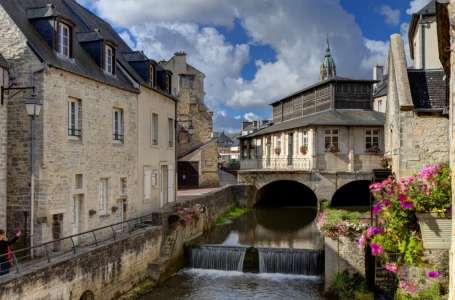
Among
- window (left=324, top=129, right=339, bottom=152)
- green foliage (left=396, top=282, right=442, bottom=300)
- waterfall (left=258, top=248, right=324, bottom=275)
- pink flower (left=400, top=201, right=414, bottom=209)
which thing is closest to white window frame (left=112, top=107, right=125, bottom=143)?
waterfall (left=258, top=248, right=324, bottom=275)

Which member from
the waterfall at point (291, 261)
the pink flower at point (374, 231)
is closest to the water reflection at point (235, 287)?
the waterfall at point (291, 261)

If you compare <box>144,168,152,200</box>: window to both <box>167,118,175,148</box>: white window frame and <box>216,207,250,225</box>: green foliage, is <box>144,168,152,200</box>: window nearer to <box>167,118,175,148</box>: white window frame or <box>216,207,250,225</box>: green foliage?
<box>167,118,175,148</box>: white window frame

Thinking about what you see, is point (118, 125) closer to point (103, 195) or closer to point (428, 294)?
point (103, 195)

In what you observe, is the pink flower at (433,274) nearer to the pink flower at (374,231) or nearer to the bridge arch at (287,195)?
the pink flower at (374,231)

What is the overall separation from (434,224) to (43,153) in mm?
8853

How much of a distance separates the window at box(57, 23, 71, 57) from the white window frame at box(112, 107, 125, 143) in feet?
9.60

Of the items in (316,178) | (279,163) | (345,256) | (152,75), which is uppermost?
(152,75)

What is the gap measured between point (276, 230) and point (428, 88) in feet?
38.2

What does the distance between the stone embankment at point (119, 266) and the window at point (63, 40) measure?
17.6ft

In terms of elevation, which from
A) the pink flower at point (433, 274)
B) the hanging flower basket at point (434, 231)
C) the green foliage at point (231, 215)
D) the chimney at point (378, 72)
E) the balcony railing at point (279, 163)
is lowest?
the green foliage at point (231, 215)

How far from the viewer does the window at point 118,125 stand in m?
16.0

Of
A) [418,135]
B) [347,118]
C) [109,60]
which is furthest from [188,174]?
[418,135]

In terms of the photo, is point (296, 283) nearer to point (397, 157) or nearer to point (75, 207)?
point (397, 157)

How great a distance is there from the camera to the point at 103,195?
15.2 m
